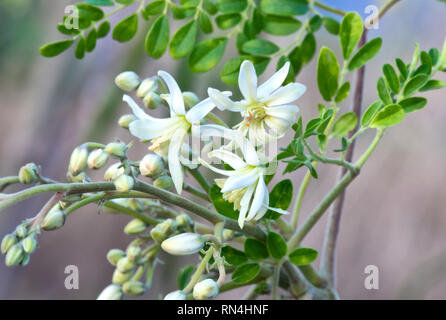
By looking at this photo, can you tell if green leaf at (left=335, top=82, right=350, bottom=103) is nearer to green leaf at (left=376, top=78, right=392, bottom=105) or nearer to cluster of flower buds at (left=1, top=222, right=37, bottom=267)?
green leaf at (left=376, top=78, right=392, bottom=105)

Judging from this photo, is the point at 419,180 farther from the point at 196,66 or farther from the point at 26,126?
the point at 26,126

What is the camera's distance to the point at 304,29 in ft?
2.08

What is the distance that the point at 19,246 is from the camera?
15.8 inches

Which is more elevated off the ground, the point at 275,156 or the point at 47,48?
the point at 47,48

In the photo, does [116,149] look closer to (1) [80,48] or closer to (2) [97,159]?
(2) [97,159]

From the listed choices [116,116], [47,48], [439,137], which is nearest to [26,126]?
[116,116]

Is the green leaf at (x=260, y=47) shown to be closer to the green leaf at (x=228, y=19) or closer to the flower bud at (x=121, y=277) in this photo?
the green leaf at (x=228, y=19)

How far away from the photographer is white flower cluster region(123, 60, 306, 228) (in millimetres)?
412

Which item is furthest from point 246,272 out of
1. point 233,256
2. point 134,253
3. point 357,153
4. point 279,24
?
point 357,153

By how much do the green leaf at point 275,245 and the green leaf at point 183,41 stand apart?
25 centimetres

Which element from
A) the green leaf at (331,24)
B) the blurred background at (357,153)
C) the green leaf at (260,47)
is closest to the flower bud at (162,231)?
the green leaf at (260,47)

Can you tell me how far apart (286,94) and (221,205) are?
130 millimetres

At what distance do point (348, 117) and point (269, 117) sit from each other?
6.6 inches

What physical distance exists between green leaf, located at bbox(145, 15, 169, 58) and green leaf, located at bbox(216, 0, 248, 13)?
0.23 feet
